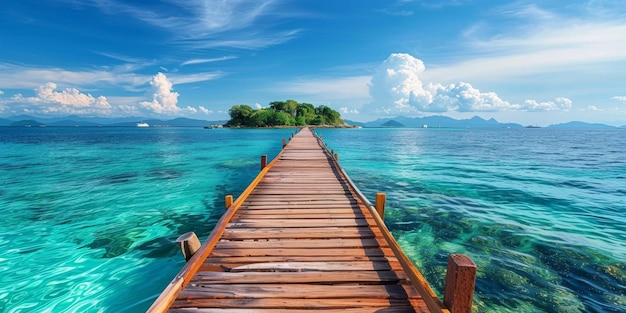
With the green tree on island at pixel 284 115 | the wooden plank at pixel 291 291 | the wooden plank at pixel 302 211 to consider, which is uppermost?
the green tree on island at pixel 284 115

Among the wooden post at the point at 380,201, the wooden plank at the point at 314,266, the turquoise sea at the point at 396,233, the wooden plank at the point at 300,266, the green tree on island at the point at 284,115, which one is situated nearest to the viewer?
the wooden plank at the point at 300,266

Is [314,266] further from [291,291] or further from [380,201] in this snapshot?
[380,201]

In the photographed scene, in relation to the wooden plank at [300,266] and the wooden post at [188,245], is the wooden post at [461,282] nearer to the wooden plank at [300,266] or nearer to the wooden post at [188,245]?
the wooden plank at [300,266]

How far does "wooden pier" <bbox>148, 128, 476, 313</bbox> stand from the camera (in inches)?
132

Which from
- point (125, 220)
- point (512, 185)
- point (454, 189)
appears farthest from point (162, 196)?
point (512, 185)

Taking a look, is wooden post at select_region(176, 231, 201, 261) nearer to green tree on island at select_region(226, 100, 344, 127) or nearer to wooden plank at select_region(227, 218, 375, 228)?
wooden plank at select_region(227, 218, 375, 228)

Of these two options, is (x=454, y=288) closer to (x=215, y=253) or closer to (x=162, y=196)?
(x=215, y=253)

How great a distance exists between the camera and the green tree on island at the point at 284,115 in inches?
4734

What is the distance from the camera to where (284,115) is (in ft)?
399

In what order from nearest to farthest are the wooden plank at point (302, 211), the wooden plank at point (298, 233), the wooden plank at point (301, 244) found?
the wooden plank at point (301, 244)
the wooden plank at point (298, 233)
the wooden plank at point (302, 211)

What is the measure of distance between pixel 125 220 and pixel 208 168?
1146 centimetres

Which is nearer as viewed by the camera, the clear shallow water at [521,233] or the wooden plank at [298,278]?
the wooden plank at [298,278]

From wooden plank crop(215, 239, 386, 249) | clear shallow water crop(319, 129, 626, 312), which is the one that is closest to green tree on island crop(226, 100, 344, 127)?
clear shallow water crop(319, 129, 626, 312)

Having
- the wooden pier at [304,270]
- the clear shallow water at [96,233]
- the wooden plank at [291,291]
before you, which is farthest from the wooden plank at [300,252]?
the clear shallow water at [96,233]
